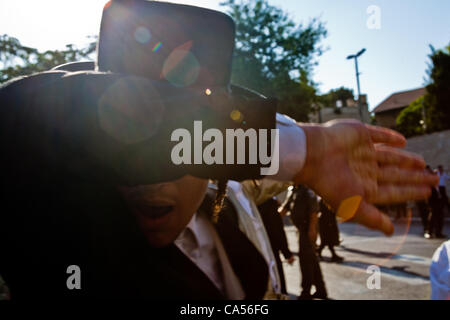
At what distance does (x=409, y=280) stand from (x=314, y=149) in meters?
5.68

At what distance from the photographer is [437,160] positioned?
1716cm

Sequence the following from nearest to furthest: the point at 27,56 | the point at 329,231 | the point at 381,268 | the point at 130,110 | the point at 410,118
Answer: the point at 130,110 → the point at 27,56 → the point at 381,268 → the point at 329,231 → the point at 410,118

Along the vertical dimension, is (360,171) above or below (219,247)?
above

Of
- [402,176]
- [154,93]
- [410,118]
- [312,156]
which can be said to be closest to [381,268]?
[402,176]

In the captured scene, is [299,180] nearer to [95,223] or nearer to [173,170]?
[173,170]

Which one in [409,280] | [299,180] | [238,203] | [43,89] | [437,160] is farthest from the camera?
[437,160]

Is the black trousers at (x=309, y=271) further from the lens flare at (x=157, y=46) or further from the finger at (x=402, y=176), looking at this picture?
the lens flare at (x=157, y=46)

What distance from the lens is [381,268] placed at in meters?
6.41

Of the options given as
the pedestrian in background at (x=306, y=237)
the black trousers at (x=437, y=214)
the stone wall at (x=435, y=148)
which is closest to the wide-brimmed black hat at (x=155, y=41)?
the pedestrian in background at (x=306, y=237)

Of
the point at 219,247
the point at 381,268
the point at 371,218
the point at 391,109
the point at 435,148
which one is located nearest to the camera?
the point at 371,218

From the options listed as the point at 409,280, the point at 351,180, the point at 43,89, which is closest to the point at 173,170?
the point at 43,89

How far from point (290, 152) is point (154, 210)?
37cm

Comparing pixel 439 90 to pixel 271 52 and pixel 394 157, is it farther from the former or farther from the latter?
pixel 394 157

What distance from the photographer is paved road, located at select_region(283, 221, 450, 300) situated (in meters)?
5.07
